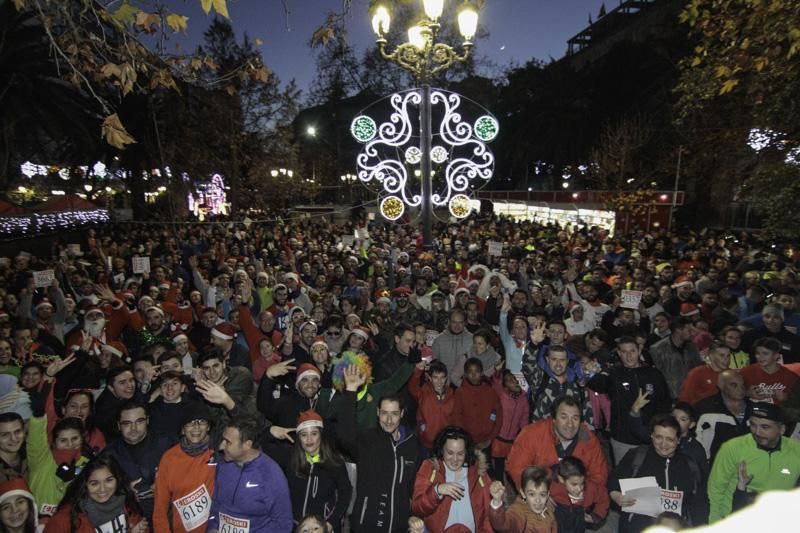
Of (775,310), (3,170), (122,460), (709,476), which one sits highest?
(3,170)

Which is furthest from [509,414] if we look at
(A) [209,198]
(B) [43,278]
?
(A) [209,198]

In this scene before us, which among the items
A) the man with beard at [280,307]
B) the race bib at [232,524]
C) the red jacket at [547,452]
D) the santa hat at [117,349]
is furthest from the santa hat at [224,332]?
the red jacket at [547,452]

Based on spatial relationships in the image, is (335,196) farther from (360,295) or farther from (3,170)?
(360,295)

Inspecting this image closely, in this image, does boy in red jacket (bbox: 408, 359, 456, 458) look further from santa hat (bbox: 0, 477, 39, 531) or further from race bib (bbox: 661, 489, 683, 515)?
santa hat (bbox: 0, 477, 39, 531)

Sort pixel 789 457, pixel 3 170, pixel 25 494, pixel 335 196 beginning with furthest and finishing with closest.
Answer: pixel 335 196 → pixel 3 170 → pixel 789 457 → pixel 25 494

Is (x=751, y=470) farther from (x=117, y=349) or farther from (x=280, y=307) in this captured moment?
(x=117, y=349)

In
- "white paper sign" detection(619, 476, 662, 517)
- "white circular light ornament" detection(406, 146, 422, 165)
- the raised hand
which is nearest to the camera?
"white paper sign" detection(619, 476, 662, 517)

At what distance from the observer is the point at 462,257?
521 inches

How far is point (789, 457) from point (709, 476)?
58cm

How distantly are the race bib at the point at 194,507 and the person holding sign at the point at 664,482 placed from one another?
10.3 ft

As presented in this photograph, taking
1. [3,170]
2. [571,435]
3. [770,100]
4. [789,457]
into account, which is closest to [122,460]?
[571,435]

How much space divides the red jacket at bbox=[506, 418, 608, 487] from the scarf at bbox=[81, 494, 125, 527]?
3005mm

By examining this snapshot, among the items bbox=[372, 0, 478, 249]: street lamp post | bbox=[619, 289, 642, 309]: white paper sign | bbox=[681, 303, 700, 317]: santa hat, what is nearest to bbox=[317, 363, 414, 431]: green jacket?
bbox=[619, 289, 642, 309]: white paper sign

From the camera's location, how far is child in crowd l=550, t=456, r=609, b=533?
3543 millimetres
